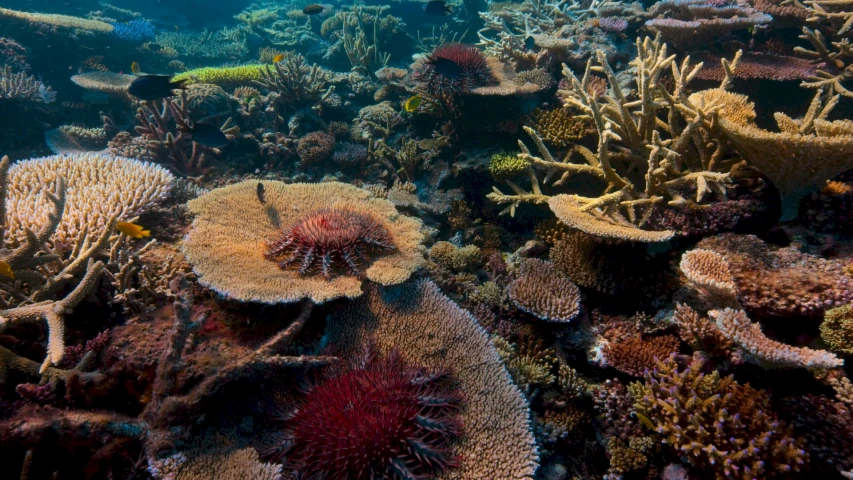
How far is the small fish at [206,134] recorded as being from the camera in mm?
5000

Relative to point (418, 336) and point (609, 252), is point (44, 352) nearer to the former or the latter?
point (418, 336)

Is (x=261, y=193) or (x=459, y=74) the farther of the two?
(x=459, y=74)

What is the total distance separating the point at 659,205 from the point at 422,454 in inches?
138

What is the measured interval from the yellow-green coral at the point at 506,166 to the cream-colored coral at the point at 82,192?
13.9ft

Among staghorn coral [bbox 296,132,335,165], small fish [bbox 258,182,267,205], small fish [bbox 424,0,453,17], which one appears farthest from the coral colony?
small fish [bbox 424,0,453,17]

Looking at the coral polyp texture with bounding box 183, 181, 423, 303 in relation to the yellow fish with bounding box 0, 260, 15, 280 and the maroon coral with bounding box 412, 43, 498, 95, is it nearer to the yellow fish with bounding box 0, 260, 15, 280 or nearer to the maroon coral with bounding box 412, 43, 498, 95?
the yellow fish with bounding box 0, 260, 15, 280

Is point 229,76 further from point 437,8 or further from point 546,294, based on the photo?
point 546,294

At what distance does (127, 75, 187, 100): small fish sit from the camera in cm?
512

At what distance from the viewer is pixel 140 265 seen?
3627 mm

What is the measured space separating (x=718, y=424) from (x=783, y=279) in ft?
4.54

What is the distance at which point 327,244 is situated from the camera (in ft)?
11.6

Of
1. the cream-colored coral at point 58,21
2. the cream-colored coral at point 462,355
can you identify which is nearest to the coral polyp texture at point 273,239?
the cream-colored coral at point 462,355

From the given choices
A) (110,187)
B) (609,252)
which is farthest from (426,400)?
(110,187)

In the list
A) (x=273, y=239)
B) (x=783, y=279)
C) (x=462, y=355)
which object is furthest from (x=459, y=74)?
(x=783, y=279)
